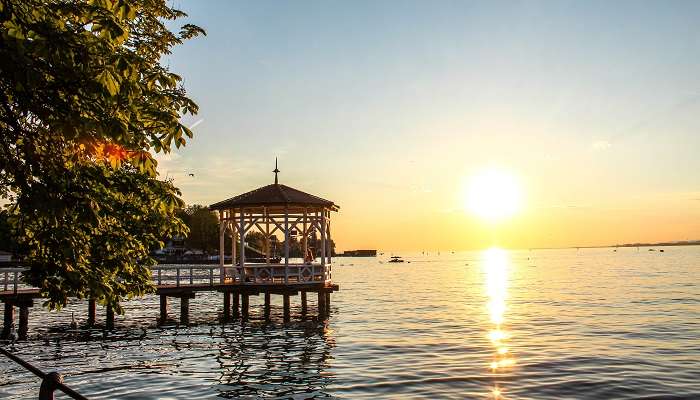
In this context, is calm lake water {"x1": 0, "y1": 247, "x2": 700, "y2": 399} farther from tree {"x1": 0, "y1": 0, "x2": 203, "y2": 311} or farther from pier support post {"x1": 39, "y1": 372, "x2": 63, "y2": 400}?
pier support post {"x1": 39, "y1": 372, "x2": 63, "y2": 400}

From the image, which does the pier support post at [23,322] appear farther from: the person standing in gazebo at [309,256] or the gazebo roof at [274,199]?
the person standing in gazebo at [309,256]

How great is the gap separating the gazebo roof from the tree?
18628 millimetres

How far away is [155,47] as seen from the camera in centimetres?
1623

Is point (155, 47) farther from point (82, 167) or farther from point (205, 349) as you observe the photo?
point (205, 349)

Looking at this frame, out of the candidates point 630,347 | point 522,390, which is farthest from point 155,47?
point 630,347

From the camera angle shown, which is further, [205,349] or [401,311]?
[401,311]

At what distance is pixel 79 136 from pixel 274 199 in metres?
22.7

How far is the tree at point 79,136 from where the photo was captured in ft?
22.1

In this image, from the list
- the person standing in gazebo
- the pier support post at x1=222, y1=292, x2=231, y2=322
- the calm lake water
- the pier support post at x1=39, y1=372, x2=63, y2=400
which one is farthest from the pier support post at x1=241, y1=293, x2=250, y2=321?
the pier support post at x1=39, y1=372, x2=63, y2=400

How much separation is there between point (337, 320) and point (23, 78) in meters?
29.0

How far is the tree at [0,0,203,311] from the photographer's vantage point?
22.1 ft

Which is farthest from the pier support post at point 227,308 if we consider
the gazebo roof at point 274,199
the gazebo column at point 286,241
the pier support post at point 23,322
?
the pier support post at point 23,322

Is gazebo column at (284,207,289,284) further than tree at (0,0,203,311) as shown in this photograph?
Yes

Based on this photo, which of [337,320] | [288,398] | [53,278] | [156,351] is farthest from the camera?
[337,320]
